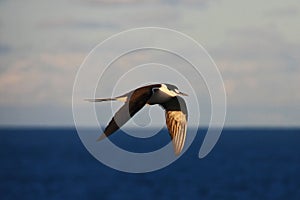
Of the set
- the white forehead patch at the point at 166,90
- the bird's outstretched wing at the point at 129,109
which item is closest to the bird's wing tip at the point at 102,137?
the bird's outstretched wing at the point at 129,109

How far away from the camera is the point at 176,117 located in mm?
14586

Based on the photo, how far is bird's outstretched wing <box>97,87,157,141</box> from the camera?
1236 cm

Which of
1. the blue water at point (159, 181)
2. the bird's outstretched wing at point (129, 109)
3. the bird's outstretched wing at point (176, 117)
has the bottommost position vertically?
the bird's outstretched wing at point (129, 109)

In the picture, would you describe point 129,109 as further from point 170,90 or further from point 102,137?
point 102,137

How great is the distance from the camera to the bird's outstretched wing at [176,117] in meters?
14.1

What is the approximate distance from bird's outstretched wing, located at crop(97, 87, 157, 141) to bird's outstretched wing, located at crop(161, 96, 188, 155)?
4.06 ft

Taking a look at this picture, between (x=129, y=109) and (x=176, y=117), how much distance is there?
2.13 meters

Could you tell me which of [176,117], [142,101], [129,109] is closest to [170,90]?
[142,101]

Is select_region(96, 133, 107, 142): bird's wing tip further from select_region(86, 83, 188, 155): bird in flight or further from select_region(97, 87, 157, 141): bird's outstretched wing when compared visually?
select_region(97, 87, 157, 141): bird's outstretched wing

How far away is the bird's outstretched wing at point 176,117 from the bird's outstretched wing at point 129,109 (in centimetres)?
124

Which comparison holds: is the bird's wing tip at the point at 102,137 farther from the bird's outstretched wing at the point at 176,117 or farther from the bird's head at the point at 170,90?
the bird's outstretched wing at the point at 176,117

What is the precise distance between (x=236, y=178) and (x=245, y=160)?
4244cm

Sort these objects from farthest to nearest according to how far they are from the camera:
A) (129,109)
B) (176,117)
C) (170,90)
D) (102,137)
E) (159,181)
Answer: (159,181)
(176,117)
(170,90)
(129,109)
(102,137)

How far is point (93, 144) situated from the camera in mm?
12852
